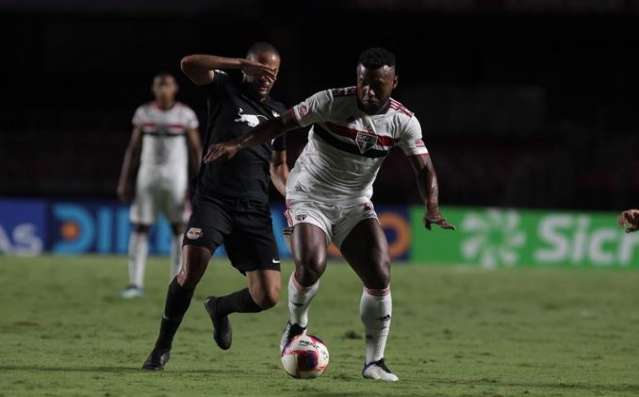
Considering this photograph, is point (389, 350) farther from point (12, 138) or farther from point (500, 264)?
point (12, 138)

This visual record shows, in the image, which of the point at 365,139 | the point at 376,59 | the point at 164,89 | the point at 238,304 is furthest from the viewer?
the point at 164,89

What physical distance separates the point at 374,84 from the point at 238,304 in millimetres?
2050

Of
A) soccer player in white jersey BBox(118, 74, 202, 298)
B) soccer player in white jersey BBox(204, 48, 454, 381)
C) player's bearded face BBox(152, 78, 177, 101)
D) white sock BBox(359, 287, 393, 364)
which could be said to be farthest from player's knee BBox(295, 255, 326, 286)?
player's bearded face BBox(152, 78, 177, 101)

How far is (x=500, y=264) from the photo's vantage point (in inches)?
835

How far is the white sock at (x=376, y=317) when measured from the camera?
8.43 m

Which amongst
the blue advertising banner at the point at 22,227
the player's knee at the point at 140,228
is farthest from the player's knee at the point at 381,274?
the blue advertising banner at the point at 22,227

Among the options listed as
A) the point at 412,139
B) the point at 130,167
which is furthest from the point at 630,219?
the point at 130,167

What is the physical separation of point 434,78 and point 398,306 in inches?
592

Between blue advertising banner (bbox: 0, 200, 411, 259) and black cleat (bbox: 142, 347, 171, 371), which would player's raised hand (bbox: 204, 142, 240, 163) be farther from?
blue advertising banner (bbox: 0, 200, 411, 259)

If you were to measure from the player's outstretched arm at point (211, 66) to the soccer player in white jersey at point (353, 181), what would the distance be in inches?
14.8

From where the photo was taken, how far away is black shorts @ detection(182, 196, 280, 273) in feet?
28.3

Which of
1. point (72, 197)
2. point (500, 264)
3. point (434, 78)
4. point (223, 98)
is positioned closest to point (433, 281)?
point (500, 264)

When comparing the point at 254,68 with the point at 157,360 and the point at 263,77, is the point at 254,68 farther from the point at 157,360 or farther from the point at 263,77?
the point at 157,360

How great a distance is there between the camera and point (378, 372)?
27.6 feet
